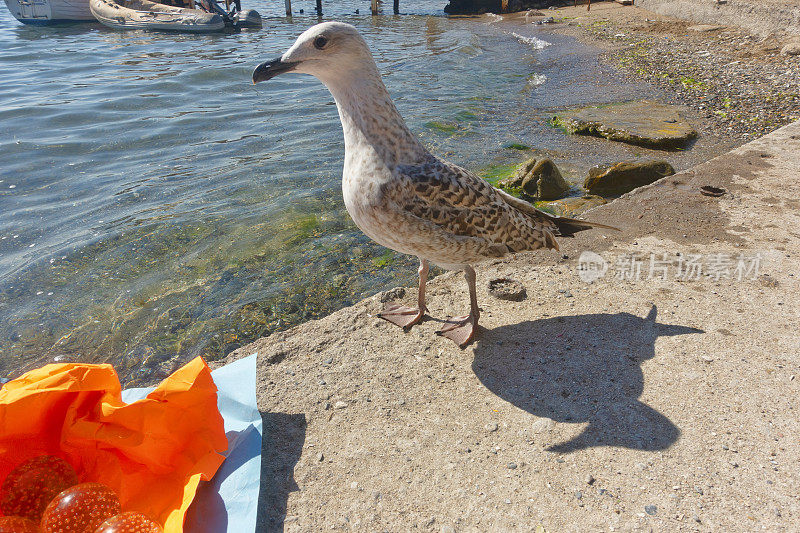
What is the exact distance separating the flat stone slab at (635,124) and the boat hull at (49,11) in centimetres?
2952

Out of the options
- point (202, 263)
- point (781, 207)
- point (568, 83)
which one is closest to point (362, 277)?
point (202, 263)

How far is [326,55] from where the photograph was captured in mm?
3076

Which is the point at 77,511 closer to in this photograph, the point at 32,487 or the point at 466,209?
the point at 32,487

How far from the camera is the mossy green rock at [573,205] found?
615 cm

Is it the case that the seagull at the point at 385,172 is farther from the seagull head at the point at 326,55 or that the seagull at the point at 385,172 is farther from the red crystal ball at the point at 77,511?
the red crystal ball at the point at 77,511

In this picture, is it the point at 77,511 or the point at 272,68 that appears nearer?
the point at 77,511

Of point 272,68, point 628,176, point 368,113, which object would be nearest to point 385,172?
point 368,113

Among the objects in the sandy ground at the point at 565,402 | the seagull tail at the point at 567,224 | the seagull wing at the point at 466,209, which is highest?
the seagull wing at the point at 466,209

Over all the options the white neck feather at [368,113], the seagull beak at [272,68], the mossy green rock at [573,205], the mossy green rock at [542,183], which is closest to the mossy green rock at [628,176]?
the mossy green rock at [573,205]

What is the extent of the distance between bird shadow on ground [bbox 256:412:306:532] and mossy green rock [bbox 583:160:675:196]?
5084 mm

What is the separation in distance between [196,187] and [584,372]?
6.09 meters

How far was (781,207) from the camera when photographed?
480 centimetres

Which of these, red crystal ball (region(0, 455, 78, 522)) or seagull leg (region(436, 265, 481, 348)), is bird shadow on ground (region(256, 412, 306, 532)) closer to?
red crystal ball (region(0, 455, 78, 522))

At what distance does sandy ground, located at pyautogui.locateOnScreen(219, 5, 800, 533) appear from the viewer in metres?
2.43
